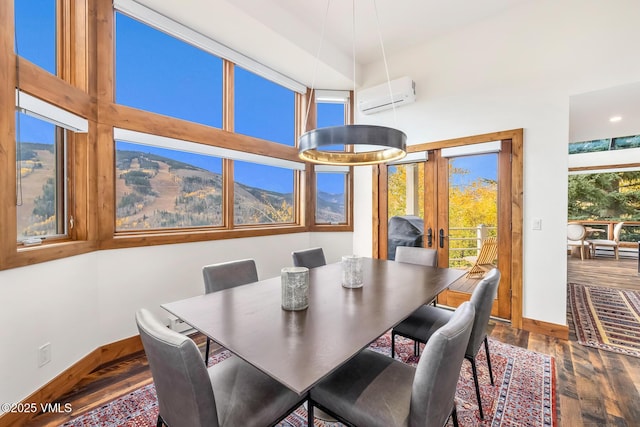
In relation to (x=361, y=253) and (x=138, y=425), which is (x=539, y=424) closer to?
(x=138, y=425)

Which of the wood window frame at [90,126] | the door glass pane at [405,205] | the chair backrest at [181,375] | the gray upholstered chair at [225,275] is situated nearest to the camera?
the chair backrest at [181,375]

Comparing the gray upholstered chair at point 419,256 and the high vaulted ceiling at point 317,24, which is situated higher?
the high vaulted ceiling at point 317,24

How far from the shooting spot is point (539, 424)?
1.64m

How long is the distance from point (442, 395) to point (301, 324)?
2.13 ft

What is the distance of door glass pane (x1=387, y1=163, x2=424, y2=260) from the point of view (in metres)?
3.78

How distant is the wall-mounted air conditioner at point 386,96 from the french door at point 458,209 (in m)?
0.77

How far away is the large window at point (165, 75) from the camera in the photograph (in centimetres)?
259

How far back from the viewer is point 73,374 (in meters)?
2.01

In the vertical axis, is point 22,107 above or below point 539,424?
above

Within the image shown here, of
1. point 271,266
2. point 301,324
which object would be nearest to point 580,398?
point 301,324

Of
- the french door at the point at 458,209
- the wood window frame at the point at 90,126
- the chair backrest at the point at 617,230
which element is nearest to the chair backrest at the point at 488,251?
the french door at the point at 458,209

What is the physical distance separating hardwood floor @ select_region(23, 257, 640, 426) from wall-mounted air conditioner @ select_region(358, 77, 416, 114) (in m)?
3.05

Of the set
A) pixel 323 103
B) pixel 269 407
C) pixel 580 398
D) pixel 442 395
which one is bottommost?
pixel 580 398

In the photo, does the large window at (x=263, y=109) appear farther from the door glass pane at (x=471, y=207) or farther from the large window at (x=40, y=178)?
the door glass pane at (x=471, y=207)
